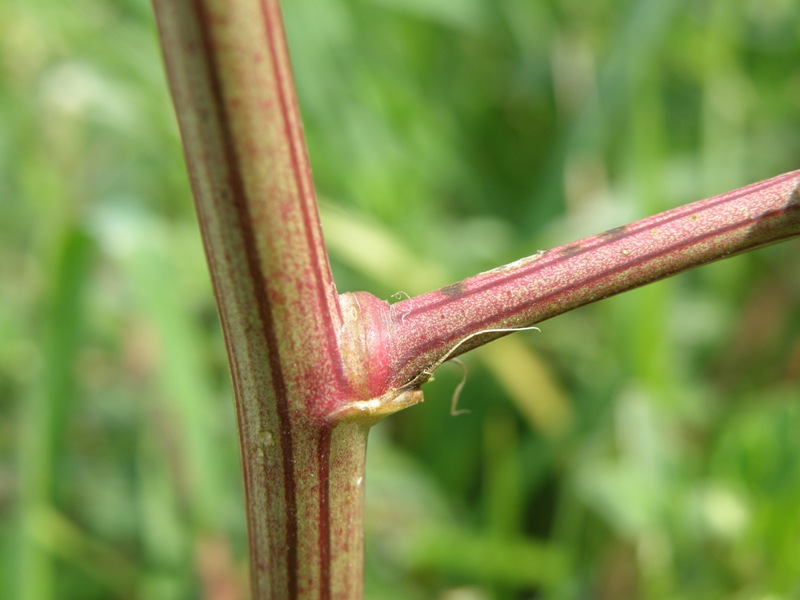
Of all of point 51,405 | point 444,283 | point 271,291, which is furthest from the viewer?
point 444,283

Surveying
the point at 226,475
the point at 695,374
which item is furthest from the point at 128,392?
the point at 695,374

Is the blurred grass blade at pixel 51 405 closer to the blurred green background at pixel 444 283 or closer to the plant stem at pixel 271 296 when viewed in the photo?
the blurred green background at pixel 444 283

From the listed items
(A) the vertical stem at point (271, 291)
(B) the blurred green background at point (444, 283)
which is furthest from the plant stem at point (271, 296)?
(B) the blurred green background at point (444, 283)

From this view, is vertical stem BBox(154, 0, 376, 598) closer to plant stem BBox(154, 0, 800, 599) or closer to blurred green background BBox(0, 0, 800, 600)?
plant stem BBox(154, 0, 800, 599)

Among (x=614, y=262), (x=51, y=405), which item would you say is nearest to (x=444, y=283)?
(x=51, y=405)

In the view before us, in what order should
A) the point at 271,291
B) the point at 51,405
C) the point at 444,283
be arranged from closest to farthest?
the point at 271,291, the point at 51,405, the point at 444,283

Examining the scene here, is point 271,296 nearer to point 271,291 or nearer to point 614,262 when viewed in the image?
point 271,291

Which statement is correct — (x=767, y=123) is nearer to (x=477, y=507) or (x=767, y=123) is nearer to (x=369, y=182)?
(x=369, y=182)
